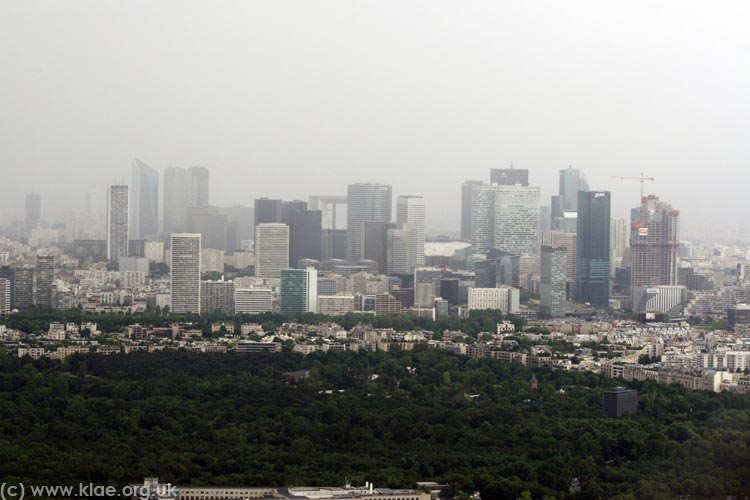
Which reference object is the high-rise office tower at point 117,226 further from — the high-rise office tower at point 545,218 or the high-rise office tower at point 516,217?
the high-rise office tower at point 545,218

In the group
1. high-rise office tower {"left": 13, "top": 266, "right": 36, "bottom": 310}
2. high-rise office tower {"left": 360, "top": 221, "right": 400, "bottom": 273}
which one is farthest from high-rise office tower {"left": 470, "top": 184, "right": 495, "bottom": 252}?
high-rise office tower {"left": 13, "top": 266, "right": 36, "bottom": 310}

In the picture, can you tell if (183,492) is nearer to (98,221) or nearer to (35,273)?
(35,273)

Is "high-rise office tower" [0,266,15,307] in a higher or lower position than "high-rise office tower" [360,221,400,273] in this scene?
lower

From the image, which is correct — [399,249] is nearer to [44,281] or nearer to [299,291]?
[299,291]

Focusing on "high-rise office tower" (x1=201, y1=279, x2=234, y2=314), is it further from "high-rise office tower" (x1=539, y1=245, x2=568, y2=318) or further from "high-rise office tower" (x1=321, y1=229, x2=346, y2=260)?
"high-rise office tower" (x1=539, y1=245, x2=568, y2=318)

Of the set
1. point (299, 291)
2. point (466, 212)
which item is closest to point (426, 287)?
point (299, 291)

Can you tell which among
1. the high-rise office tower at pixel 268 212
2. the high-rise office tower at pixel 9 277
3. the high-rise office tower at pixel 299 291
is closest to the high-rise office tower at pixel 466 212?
the high-rise office tower at pixel 268 212

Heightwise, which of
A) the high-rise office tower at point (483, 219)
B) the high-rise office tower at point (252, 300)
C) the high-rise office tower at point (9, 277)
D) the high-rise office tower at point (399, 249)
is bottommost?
the high-rise office tower at point (252, 300)
